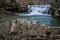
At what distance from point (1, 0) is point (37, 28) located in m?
17.3

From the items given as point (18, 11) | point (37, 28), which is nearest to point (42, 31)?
point (37, 28)

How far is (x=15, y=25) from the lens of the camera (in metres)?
6.17

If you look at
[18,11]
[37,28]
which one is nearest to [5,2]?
[18,11]

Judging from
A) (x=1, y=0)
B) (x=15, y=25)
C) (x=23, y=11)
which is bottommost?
(x=23, y=11)

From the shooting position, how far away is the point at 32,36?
18.4 feet

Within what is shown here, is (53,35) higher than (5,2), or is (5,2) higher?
(53,35)

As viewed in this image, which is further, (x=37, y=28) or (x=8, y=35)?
(x=37, y=28)

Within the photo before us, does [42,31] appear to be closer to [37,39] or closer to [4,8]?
[37,39]

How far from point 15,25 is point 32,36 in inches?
36.4

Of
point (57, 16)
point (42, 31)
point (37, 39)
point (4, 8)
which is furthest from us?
point (4, 8)

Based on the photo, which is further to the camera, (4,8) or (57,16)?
(4,8)

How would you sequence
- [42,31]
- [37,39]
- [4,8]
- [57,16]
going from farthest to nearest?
[4,8] → [57,16] → [42,31] → [37,39]

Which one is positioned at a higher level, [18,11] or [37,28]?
[37,28]

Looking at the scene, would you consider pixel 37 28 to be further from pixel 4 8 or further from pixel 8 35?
pixel 4 8
